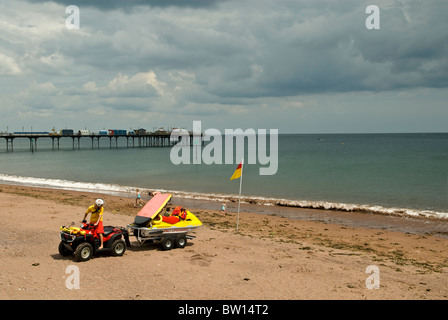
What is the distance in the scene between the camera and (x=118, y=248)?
11195mm

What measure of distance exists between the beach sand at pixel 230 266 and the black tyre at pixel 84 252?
231 mm

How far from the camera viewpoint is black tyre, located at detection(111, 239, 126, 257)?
11.0 meters

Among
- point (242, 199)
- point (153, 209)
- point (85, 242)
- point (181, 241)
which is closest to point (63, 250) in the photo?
point (85, 242)

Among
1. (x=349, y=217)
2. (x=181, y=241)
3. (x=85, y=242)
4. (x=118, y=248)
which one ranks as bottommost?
(x=349, y=217)

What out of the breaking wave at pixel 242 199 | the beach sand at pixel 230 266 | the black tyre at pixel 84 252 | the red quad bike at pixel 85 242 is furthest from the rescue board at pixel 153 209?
the breaking wave at pixel 242 199

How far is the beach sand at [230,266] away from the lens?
866cm

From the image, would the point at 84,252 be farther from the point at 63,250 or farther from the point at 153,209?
the point at 153,209

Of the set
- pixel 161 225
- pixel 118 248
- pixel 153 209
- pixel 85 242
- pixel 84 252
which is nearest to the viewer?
pixel 84 252

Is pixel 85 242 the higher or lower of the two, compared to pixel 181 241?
higher

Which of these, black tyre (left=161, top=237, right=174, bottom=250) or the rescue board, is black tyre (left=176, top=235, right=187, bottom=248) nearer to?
black tyre (left=161, top=237, right=174, bottom=250)

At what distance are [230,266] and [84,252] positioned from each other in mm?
4266

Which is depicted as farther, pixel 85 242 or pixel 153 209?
pixel 153 209
